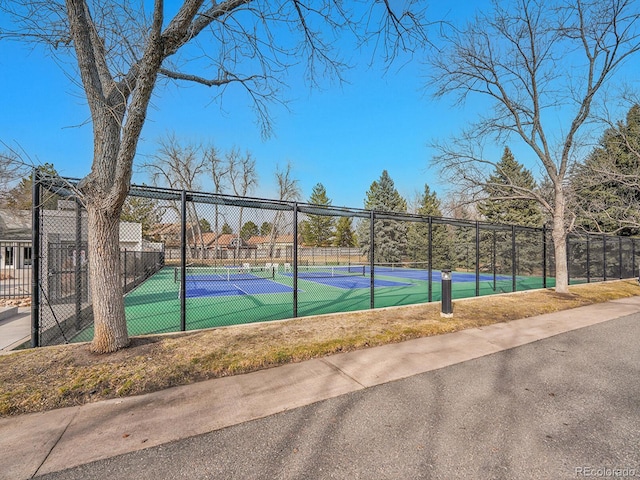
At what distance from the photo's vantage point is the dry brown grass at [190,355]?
9.68ft

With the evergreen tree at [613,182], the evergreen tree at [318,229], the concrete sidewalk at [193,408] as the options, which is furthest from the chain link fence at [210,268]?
the evergreen tree at [318,229]

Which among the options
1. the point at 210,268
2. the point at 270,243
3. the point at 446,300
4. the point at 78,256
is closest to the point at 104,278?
the point at 78,256

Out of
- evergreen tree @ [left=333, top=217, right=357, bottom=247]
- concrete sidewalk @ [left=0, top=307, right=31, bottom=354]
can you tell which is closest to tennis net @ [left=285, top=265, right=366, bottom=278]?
concrete sidewalk @ [left=0, top=307, right=31, bottom=354]

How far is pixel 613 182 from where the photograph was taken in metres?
15.0

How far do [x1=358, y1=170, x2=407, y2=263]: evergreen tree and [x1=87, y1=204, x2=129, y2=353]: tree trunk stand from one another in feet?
98.3

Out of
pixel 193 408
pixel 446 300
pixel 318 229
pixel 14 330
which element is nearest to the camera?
pixel 193 408

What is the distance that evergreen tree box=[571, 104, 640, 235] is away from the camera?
1083cm

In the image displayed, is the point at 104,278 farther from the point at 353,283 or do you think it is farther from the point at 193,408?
the point at 353,283

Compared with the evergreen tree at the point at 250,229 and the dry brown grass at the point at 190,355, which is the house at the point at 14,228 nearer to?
the evergreen tree at the point at 250,229

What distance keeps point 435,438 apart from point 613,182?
1909 cm

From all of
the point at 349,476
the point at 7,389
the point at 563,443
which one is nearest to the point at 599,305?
the point at 563,443

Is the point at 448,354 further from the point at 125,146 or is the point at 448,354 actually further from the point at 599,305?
the point at 599,305

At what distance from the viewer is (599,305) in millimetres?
7992

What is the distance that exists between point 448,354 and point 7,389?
489 centimetres
